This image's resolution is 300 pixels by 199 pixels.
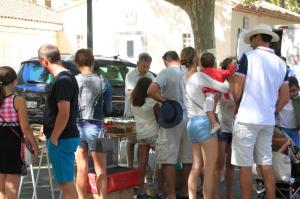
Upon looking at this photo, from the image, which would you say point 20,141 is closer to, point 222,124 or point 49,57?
point 49,57

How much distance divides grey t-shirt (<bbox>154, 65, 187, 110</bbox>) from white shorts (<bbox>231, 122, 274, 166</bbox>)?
115 centimetres

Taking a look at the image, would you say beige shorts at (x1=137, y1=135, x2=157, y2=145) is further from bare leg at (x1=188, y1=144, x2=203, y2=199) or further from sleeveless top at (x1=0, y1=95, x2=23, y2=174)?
sleeveless top at (x1=0, y1=95, x2=23, y2=174)

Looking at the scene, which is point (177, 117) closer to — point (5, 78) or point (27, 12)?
point (5, 78)

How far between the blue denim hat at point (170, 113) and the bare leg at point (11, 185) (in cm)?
188

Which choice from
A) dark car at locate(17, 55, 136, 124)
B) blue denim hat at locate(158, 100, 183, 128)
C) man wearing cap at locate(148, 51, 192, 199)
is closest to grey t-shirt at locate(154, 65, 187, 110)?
man wearing cap at locate(148, 51, 192, 199)

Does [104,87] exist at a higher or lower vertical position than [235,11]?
lower

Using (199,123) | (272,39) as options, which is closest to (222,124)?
(199,123)

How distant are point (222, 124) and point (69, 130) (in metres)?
2.20

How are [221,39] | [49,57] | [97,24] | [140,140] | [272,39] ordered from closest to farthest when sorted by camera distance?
[49,57] < [272,39] < [140,140] < [221,39] < [97,24]

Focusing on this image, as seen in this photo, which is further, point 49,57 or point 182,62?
point 182,62

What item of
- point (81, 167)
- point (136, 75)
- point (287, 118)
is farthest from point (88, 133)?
point (136, 75)

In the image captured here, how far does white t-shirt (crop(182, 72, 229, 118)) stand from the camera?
222 inches

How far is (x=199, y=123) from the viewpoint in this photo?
5.70 metres

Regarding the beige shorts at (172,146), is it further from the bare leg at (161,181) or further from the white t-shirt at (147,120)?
the bare leg at (161,181)
